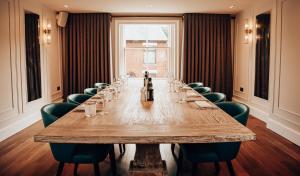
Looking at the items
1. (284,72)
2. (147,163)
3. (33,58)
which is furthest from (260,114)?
(33,58)

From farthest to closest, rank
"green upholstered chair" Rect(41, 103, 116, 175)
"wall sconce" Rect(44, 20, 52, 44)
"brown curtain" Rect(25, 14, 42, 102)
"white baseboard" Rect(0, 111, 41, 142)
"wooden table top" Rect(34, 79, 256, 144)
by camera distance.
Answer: "wall sconce" Rect(44, 20, 52, 44)
"brown curtain" Rect(25, 14, 42, 102)
"white baseboard" Rect(0, 111, 41, 142)
"green upholstered chair" Rect(41, 103, 116, 175)
"wooden table top" Rect(34, 79, 256, 144)

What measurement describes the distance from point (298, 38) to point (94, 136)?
3.50m

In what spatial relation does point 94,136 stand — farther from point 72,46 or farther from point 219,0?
point 72,46

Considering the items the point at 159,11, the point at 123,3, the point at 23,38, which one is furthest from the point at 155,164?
the point at 159,11

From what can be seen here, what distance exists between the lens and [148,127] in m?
1.88

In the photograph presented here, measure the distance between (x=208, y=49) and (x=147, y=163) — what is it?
5.38 m

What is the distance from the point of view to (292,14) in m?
4.12

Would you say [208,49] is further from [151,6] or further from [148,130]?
[148,130]

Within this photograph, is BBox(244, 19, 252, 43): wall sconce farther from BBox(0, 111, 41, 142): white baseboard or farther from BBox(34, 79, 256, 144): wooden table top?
BBox(0, 111, 41, 142): white baseboard

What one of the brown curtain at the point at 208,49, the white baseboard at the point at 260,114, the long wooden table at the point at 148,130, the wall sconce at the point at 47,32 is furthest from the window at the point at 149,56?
the long wooden table at the point at 148,130

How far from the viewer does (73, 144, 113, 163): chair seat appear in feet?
7.39

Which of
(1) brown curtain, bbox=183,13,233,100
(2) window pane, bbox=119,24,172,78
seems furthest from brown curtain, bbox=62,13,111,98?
(1) brown curtain, bbox=183,13,233,100

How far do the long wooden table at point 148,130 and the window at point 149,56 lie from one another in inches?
211

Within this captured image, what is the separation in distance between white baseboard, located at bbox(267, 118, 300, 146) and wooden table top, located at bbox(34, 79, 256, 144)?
2.11 meters
